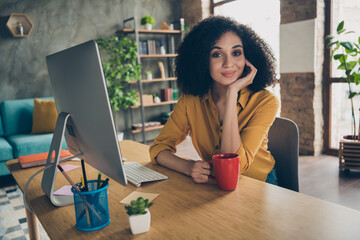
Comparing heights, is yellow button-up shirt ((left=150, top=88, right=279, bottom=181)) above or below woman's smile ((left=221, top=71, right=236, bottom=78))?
below

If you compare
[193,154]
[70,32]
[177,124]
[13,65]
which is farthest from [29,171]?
[70,32]

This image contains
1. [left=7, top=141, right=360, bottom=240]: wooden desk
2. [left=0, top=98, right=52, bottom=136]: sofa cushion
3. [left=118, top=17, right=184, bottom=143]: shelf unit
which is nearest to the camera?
[left=7, top=141, right=360, bottom=240]: wooden desk

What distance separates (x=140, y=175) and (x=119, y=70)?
11.5 feet

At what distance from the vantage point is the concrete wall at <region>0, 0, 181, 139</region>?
405cm

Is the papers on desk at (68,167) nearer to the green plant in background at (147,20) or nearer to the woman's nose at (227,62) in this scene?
the woman's nose at (227,62)

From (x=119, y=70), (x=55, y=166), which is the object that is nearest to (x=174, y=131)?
(x=55, y=166)

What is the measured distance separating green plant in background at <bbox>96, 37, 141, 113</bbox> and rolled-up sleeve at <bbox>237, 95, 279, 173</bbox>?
10.7 ft

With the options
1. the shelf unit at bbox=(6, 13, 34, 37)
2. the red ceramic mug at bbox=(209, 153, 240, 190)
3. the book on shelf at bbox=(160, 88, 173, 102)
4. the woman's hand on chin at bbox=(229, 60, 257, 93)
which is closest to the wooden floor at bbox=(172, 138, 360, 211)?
the woman's hand on chin at bbox=(229, 60, 257, 93)

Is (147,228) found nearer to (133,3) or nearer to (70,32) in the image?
(70,32)

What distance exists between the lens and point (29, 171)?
1.33 metres

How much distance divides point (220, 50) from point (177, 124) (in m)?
0.40

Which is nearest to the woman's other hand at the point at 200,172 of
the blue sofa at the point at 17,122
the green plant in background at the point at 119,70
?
the blue sofa at the point at 17,122

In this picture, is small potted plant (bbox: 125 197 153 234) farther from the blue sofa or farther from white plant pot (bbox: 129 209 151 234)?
the blue sofa

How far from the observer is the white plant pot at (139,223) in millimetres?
740
